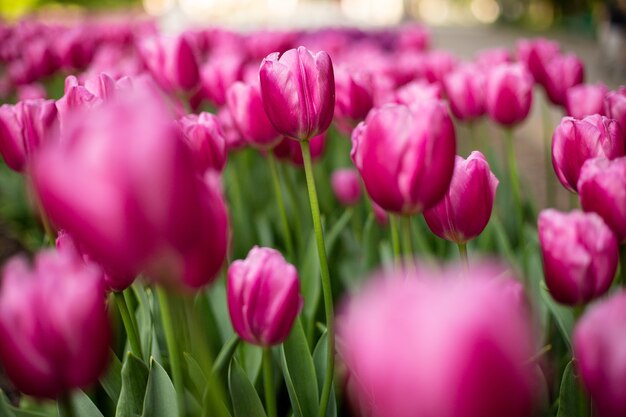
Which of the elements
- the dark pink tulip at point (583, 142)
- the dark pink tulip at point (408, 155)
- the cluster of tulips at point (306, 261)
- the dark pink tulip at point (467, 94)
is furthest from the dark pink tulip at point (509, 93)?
the dark pink tulip at point (408, 155)

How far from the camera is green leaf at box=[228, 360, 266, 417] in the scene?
71 centimetres

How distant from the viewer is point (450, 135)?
54cm

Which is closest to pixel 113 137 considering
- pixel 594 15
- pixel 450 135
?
pixel 450 135

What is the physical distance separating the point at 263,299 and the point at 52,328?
24cm

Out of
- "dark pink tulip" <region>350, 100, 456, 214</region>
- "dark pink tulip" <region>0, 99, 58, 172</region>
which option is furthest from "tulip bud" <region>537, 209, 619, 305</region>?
"dark pink tulip" <region>0, 99, 58, 172</region>

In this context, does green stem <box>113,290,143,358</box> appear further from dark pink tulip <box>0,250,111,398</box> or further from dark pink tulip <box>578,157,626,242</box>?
dark pink tulip <box>578,157,626,242</box>

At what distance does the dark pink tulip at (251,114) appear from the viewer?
0.98 m

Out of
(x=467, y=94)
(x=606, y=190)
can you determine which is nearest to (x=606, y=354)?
(x=606, y=190)

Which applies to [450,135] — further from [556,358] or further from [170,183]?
[556,358]

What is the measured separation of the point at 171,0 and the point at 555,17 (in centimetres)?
960

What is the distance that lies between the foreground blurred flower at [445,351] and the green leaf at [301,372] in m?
0.48

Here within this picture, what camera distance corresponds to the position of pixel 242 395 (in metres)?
0.71

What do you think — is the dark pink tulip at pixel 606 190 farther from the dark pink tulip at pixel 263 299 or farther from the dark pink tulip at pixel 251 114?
the dark pink tulip at pixel 251 114

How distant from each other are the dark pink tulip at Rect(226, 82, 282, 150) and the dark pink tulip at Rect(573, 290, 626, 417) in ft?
2.19
